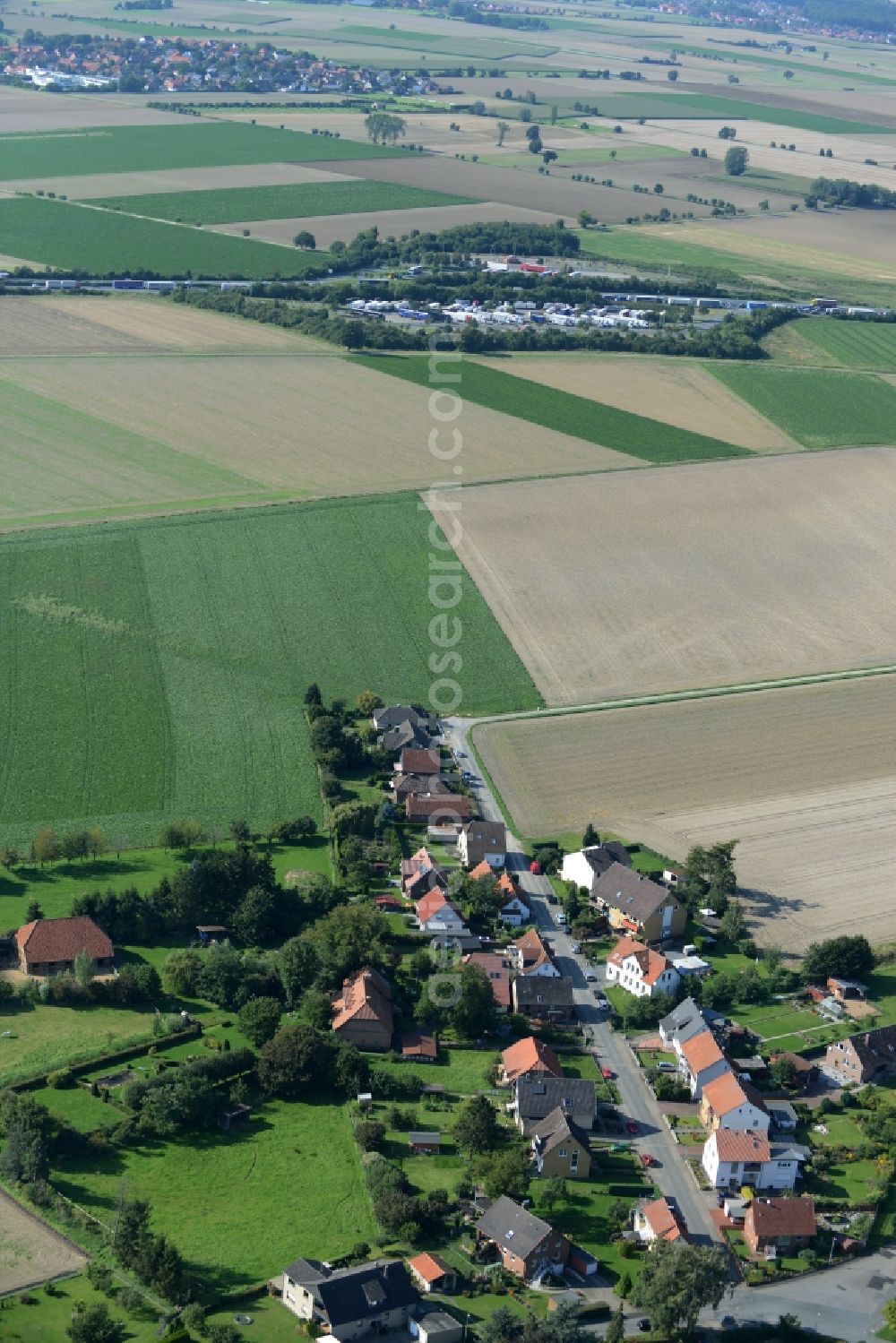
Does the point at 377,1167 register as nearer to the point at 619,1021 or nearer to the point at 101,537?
the point at 619,1021

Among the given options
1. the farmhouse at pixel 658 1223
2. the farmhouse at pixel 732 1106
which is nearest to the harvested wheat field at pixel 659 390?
the farmhouse at pixel 732 1106

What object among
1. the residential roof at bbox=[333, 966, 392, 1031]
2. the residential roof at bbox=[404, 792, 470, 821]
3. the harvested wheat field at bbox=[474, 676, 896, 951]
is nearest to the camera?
the residential roof at bbox=[333, 966, 392, 1031]

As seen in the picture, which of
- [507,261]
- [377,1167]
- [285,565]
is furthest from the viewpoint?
[507,261]

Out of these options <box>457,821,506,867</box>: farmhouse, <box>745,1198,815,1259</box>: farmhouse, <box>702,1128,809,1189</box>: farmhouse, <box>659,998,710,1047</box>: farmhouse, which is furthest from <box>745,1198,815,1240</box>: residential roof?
<box>457,821,506,867</box>: farmhouse

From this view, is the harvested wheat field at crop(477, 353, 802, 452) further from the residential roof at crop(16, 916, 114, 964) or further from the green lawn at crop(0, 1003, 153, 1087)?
the green lawn at crop(0, 1003, 153, 1087)

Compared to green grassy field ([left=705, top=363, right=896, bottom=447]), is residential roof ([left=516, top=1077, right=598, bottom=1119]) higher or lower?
lower

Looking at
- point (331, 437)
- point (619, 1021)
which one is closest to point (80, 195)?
point (331, 437)

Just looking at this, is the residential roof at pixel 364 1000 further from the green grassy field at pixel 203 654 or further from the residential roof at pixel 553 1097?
the green grassy field at pixel 203 654
